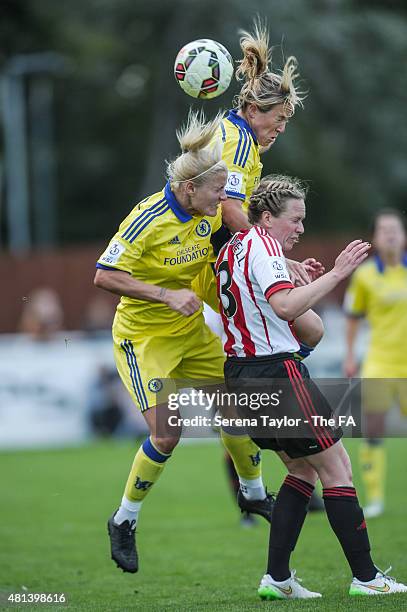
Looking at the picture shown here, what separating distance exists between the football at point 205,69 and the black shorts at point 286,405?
182 centimetres

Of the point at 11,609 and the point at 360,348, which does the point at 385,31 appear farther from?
the point at 11,609

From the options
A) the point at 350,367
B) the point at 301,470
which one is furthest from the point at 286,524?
the point at 350,367

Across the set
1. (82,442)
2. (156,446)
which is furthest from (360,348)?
(156,446)

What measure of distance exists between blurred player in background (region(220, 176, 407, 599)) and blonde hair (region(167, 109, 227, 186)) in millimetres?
292

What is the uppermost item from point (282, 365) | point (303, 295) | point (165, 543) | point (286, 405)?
point (303, 295)

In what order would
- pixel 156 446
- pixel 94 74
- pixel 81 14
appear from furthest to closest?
pixel 94 74 → pixel 81 14 → pixel 156 446

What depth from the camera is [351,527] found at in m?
6.16

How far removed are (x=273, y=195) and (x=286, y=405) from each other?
1176 millimetres

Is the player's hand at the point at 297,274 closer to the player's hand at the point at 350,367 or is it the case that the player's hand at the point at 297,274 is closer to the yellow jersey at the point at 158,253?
the yellow jersey at the point at 158,253

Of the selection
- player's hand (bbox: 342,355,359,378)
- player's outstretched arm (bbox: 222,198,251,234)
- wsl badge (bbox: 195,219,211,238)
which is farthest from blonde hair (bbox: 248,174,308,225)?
player's hand (bbox: 342,355,359,378)

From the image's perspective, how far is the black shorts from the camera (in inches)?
239

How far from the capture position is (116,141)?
39406mm

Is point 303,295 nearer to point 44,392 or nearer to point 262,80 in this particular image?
point 262,80

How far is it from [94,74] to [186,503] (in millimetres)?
28184
